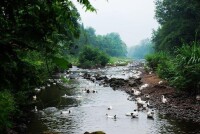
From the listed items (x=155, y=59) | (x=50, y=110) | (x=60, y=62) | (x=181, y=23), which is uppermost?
(x=181, y=23)

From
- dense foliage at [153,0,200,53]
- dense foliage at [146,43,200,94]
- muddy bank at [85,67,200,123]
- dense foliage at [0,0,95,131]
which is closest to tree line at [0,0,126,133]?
dense foliage at [0,0,95,131]

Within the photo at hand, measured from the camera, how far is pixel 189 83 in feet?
68.4

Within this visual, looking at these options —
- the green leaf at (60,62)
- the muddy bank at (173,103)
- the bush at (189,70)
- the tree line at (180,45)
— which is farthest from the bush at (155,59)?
the green leaf at (60,62)

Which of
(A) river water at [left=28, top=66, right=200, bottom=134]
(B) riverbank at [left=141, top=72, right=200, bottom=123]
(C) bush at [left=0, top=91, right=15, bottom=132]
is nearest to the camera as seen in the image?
(C) bush at [left=0, top=91, right=15, bottom=132]

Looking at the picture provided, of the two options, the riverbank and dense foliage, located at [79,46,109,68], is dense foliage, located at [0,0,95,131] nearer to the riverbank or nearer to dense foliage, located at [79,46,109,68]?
the riverbank

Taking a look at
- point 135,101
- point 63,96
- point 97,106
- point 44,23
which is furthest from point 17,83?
point 63,96

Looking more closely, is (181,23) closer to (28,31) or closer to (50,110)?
(50,110)

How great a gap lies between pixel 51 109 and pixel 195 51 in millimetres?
10096

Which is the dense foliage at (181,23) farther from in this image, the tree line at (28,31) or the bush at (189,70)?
the tree line at (28,31)

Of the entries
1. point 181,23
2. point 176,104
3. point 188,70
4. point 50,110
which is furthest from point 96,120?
point 181,23

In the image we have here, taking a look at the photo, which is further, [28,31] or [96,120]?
[96,120]

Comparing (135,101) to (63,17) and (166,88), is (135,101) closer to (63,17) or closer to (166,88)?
(166,88)

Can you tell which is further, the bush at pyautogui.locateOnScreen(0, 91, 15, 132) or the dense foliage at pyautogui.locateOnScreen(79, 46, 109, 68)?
the dense foliage at pyautogui.locateOnScreen(79, 46, 109, 68)

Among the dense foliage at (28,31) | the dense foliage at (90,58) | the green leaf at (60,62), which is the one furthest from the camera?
the dense foliage at (90,58)
